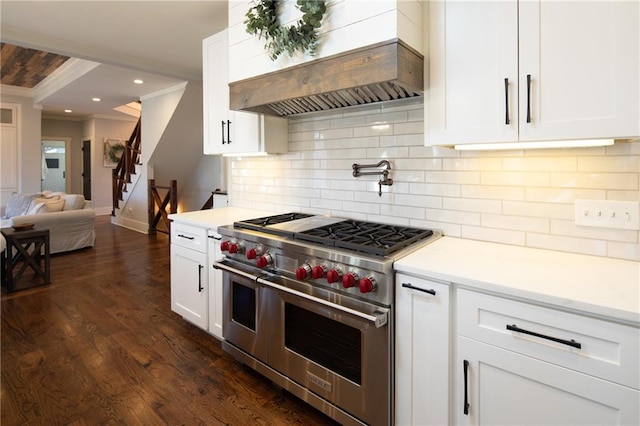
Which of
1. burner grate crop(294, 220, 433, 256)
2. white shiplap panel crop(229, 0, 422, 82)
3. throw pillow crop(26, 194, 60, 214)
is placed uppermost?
white shiplap panel crop(229, 0, 422, 82)

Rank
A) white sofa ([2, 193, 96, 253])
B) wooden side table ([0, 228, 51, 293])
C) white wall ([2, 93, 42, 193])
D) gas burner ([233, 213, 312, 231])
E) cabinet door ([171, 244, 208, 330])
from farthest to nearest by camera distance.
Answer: white wall ([2, 93, 42, 193]) → white sofa ([2, 193, 96, 253]) → wooden side table ([0, 228, 51, 293]) → cabinet door ([171, 244, 208, 330]) → gas burner ([233, 213, 312, 231])

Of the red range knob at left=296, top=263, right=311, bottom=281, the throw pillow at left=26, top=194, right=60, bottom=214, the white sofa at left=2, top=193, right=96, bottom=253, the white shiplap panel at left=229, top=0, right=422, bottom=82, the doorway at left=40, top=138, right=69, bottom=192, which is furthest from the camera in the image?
the doorway at left=40, top=138, right=69, bottom=192

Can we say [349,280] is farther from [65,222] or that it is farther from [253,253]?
[65,222]

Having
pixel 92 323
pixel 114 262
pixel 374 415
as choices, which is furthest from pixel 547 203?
pixel 114 262

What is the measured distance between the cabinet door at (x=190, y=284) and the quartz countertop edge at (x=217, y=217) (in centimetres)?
22

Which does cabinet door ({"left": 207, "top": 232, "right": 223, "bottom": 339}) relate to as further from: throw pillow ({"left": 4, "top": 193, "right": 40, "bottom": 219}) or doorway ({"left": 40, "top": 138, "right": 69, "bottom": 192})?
doorway ({"left": 40, "top": 138, "right": 69, "bottom": 192})

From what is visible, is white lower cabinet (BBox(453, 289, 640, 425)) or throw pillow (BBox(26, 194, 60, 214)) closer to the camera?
white lower cabinet (BBox(453, 289, 640, 425))

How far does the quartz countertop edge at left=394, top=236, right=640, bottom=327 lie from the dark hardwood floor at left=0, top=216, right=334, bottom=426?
3.38 feet

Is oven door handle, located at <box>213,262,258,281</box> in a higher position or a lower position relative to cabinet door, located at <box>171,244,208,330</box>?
higher

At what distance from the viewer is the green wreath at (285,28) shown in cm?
174

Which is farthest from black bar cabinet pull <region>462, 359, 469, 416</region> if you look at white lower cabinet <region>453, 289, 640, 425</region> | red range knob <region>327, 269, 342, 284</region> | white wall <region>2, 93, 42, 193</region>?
white wall <region>2, 93, 42, 193</region>

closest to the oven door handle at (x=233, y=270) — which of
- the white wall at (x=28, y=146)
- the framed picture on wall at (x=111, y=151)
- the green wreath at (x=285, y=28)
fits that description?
the green wreath at (x=285, y=28)

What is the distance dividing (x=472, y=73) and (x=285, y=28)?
0.99 meters

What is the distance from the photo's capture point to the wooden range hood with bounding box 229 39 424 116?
156cm
